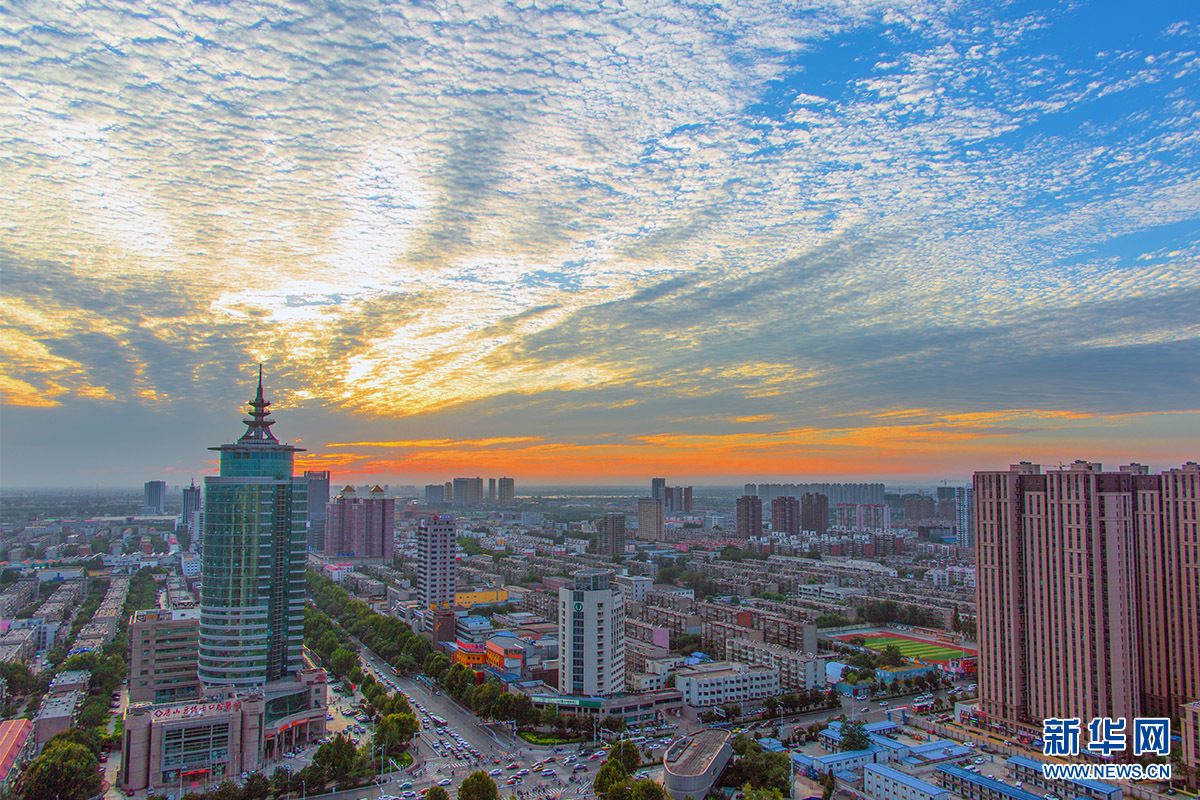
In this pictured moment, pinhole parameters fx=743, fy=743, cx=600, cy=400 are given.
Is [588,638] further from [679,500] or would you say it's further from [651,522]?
[679,500]

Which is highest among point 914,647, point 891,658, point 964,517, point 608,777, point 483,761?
point 964,517

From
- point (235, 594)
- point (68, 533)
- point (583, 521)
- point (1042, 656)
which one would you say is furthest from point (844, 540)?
point (68, 533)

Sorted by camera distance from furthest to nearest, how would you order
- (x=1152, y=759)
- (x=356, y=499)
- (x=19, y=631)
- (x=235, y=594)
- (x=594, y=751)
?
(x=356, y=499) < (x=19, y=631) < (x=235, y=594) < (x=594, y=751) < (x=1152, y=759)

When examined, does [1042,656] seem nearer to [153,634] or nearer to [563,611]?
[563,611]

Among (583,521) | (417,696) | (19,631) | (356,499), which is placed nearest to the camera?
(417,696)

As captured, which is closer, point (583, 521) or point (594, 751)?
point (594, 751)

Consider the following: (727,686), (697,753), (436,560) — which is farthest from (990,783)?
(436,560)
